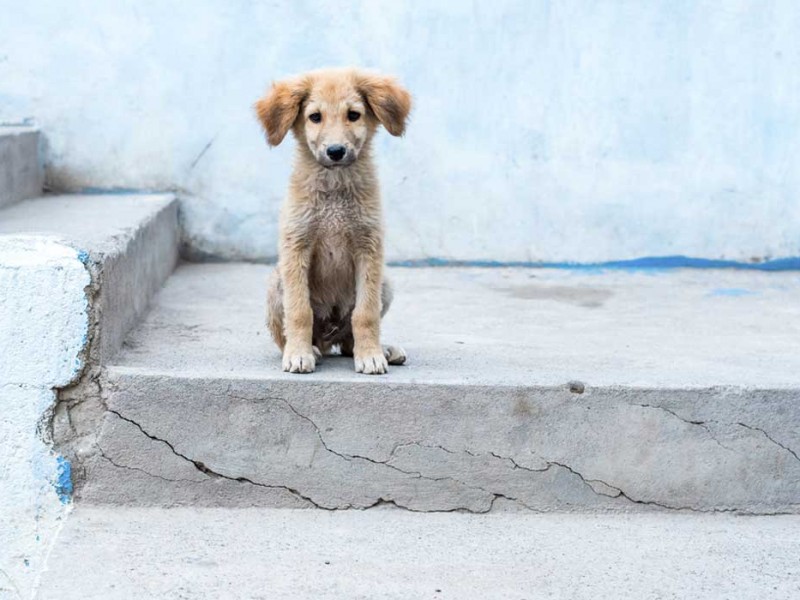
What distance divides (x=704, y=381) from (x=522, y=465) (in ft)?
2.21

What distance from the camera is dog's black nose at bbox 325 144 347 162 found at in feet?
12.2

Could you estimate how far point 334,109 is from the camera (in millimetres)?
3801

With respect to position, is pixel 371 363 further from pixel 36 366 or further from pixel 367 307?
pixel 36 366

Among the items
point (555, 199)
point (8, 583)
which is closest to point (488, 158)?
point (555, 199)

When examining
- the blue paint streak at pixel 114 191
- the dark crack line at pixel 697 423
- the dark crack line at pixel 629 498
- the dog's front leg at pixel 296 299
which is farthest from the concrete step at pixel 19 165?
the dark crack line at pixel 697 423

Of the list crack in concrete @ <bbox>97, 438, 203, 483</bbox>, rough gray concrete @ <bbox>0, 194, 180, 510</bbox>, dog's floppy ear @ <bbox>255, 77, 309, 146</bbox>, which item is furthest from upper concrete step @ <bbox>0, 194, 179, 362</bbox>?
dog's floppy ear @ <bbox>255, 77, 309, 146</bbox>

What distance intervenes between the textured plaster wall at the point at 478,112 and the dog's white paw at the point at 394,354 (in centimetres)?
234

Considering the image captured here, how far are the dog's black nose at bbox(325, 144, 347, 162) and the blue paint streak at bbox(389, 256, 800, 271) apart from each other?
2621mm

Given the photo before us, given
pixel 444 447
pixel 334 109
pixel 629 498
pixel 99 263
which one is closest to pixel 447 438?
pixel 444 447

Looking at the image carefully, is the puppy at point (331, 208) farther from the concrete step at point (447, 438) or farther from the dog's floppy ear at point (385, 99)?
the concrete step at point (447, 438)

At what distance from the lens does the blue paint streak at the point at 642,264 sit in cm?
637

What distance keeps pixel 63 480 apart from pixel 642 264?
12.2ft

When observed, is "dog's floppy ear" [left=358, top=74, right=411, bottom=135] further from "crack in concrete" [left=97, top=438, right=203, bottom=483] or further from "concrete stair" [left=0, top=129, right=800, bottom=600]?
"crack in concrete" [left=97, top=438, right=203, bottom=483]

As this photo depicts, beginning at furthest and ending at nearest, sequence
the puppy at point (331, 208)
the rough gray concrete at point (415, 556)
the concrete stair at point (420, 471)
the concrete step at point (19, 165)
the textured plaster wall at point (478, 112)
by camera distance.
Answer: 1. the textured plaster wall at point (478, 112)
2. the concrete step at point (19, 165)
3. the puppy at point (331, 208)
4. the concrete stair at point (420, 471)
5. the rough gray concrete at point (415, 556)
